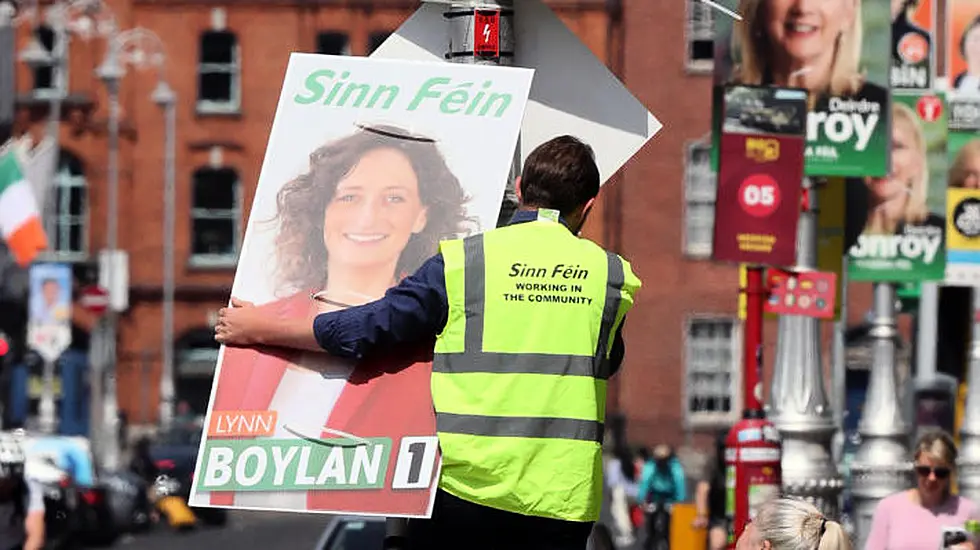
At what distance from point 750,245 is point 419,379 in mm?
10343

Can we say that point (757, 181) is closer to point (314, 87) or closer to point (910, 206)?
point (910, 206)

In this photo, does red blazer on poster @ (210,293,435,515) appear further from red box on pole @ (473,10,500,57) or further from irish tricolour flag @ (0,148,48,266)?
irish tricolour flag @ (0,148,48,266)

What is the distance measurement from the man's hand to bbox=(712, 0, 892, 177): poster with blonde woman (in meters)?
11.5

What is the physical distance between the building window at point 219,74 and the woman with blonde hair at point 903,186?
38655 millimetres

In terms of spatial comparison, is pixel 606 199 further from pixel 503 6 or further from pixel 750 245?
pixel 503 6

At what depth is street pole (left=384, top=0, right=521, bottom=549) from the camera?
699 centimetres

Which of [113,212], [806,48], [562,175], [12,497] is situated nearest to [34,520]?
[12,497]

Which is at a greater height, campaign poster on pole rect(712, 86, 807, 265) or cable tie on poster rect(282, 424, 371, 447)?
campaign poster on pole rect(712, 86, 807, 265)

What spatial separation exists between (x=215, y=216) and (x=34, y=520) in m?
48.9

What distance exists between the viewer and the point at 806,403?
2002 cm

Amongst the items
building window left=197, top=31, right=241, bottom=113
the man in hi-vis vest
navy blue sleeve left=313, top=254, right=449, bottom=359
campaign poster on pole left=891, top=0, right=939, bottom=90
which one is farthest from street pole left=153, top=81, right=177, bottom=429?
the man in hi-vis vest

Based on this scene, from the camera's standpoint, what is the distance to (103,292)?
159 ft

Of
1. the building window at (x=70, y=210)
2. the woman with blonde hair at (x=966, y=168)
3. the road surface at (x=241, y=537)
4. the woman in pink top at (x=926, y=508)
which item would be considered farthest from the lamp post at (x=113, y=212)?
the woman in pink top at (x=926, y=508)

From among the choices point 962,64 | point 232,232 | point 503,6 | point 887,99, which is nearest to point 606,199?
point 232,232
